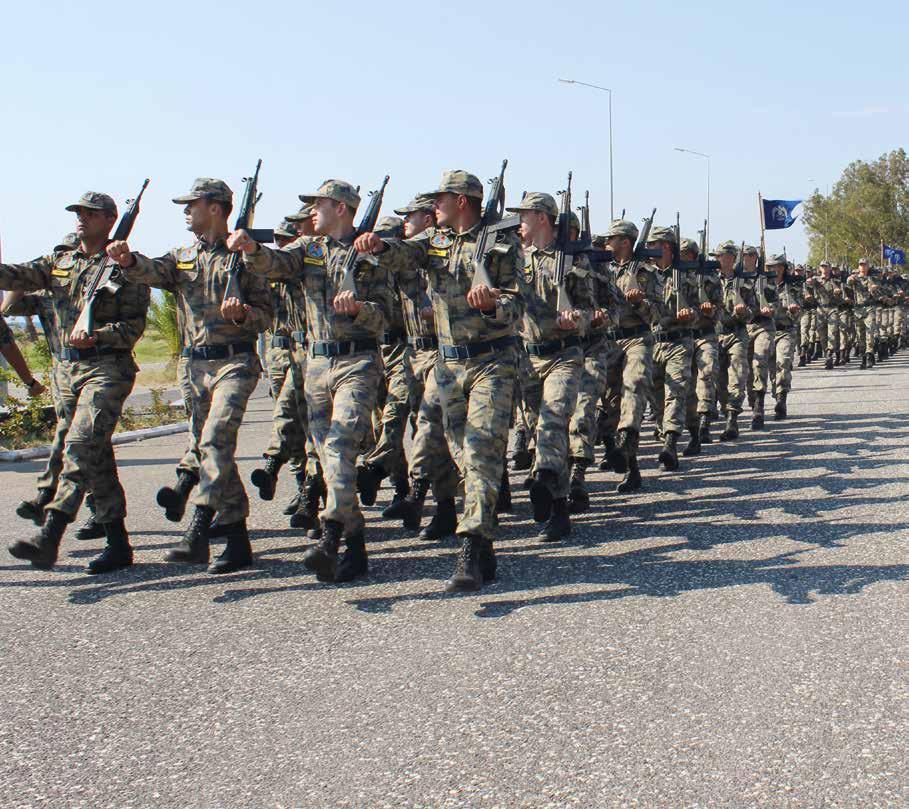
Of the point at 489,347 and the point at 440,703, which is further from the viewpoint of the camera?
the point at 489,347

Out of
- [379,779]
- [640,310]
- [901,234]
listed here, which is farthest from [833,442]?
[901,234]

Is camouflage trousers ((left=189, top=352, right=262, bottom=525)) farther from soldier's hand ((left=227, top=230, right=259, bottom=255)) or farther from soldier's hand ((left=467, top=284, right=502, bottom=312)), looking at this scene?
soldier's hand ((left=467, top=284, right=502, bottom=312))

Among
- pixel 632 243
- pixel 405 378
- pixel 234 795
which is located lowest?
pixel 234 795

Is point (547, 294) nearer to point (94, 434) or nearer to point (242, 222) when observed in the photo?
point (242, 222)

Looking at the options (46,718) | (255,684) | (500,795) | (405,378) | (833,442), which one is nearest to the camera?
(500,795)

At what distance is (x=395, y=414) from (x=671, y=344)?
3.56 m

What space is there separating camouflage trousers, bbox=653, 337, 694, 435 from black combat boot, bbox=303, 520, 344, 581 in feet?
15.8

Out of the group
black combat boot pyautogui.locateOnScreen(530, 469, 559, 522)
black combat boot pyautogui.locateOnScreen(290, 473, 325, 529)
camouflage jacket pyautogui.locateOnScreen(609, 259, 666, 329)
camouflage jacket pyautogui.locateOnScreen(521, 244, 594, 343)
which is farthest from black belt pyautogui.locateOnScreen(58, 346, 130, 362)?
camouflage jacket pyautogui.locateOnScreen(609, 259, 666, 329)

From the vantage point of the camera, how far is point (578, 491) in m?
7.88

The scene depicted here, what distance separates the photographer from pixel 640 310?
959 cm

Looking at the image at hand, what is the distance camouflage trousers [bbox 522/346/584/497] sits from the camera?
6.86 meters

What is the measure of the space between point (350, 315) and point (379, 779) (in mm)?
2928

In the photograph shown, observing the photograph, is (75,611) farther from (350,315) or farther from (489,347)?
(489,347)

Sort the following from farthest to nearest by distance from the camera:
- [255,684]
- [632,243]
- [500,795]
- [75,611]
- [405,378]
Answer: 1. [632,243]
2. [405,378]
3. [75,611]
4. [255,684]
5. [500,795]
